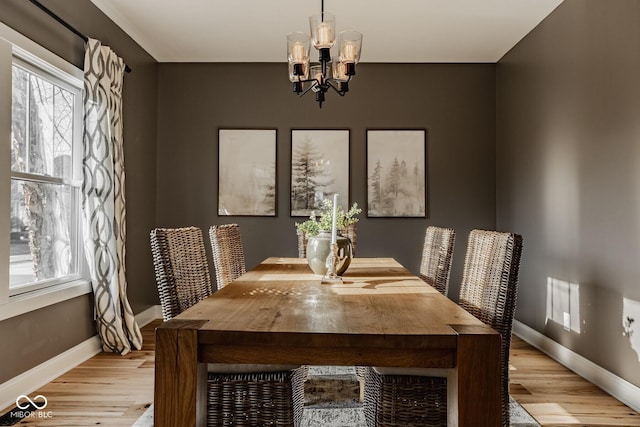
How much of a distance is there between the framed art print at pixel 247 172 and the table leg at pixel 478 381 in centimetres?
384

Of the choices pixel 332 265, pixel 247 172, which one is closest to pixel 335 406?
pixel 332 265

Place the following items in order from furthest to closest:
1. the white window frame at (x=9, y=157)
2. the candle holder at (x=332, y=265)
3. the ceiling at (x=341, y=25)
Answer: the ceiling at (x=341, y=25), the white window frame at (x=9, y=157), the candle holder at (x=332, y=265)

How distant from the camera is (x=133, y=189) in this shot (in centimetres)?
448

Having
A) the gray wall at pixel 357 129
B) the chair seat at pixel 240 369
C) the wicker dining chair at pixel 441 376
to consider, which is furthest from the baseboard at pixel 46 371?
the wicker dining chair at pixel 441 376

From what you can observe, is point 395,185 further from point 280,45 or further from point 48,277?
point 48,277

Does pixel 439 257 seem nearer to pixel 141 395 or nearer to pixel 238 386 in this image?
pixel 238 386

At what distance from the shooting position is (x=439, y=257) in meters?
2.89

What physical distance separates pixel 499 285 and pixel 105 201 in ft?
9.31

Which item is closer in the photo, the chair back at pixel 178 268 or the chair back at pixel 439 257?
the chair back at pixel 178 268

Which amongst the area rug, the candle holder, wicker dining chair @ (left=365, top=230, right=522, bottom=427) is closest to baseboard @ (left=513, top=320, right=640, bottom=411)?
the area rug

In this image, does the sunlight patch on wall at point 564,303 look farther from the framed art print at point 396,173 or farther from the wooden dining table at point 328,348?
the wooden dining table at point 328,348

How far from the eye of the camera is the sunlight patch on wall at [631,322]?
272 cm

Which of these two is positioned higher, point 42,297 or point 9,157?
point 9,157

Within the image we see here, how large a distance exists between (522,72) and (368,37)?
1.36m
